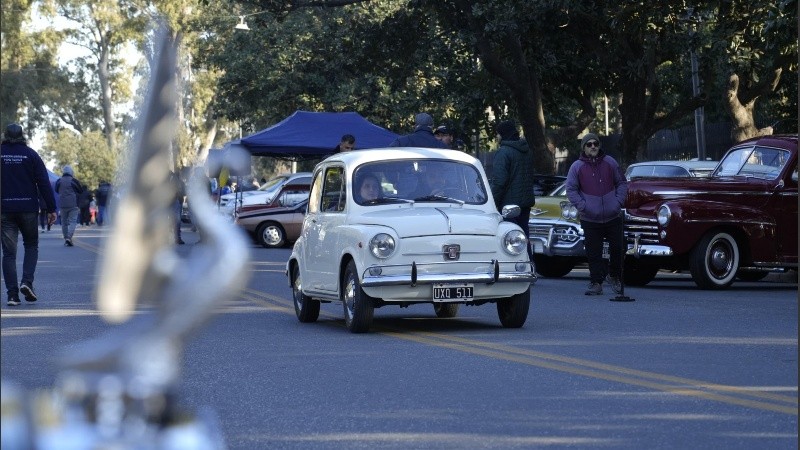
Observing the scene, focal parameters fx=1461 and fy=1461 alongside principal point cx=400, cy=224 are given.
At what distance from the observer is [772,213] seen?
18641 millimetres

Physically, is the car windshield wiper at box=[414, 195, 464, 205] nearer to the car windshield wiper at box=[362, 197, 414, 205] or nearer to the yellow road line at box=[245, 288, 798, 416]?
the car windshield wiper at box=[362, 197, 414, 205]

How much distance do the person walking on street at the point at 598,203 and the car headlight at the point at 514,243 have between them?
465cm

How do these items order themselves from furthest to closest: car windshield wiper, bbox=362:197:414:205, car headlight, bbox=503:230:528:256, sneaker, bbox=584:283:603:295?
sneaker, bbox=584:283:603:295 → car windshield wiper, bbox=362:197:414:205 → car headlight, bbox=503:230:528:256

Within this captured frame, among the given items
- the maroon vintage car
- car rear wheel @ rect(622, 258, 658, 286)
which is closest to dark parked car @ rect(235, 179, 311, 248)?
car rear wheel @ rect(622, 258, 658, 286)

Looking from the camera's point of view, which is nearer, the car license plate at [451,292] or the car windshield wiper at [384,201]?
the car license plate at [451,292]

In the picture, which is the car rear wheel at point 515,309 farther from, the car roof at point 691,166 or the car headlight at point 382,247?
the car roof at point 691,166

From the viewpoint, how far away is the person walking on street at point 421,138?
15930 mm

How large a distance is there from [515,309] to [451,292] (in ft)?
2.57

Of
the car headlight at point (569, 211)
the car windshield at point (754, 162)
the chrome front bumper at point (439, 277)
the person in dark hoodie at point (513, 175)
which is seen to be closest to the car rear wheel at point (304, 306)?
the chrome front bumper at point (439, 277)

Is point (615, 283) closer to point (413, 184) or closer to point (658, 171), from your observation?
point (413, 184)

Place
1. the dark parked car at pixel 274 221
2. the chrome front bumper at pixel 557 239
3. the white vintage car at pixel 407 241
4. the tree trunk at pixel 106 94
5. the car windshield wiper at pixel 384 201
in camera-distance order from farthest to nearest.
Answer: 1. the dark parked car at pixel 274 221
2. the chrome front bumper at pixel 557 239
3. the car windshield wiper at pixel 384 201
4. the white vintage car at pixel 407 241
5. the tree trunk at pixel 106 94

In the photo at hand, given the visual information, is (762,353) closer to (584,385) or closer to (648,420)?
(584,385)

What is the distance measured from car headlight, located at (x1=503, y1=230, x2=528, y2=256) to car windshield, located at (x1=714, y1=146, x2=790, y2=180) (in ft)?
23.7

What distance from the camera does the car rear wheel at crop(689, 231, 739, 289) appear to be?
18.4 meters
